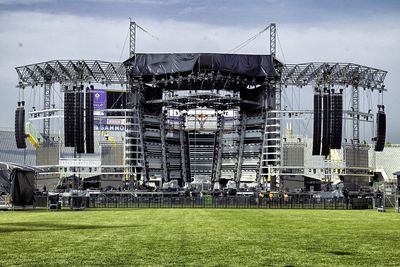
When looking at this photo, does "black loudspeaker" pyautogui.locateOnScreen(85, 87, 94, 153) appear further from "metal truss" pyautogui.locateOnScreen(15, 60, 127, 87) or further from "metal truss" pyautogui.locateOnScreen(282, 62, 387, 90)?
"metal truss" pyautogui.locateOnScreen(282, 62, 387, 90)

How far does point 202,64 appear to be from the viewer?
144 metres

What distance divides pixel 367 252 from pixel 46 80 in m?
125

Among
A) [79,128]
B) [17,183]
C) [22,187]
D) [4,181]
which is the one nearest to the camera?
[17,183]

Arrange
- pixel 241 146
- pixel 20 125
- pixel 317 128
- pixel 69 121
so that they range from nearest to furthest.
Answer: pixel 69 121 → pixel 317 128 → pixel 20 125 → pixel 241 146

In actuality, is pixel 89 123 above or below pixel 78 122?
below

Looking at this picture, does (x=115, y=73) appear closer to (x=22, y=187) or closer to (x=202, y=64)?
(x=202, y=64)

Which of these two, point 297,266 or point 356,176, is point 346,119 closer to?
point 356,176

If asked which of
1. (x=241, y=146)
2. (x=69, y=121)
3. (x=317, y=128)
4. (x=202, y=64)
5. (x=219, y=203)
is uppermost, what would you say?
(x=202, y=64)

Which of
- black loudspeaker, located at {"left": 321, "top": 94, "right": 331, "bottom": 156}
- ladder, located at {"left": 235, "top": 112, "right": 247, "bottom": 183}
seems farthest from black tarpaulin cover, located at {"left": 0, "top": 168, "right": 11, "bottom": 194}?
ladder, located at {"left": 235, "top": 112, "right": 247, "bottom": 183}

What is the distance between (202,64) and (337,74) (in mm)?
29186

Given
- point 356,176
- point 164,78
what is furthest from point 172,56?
point 356,176

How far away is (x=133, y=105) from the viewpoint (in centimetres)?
15175

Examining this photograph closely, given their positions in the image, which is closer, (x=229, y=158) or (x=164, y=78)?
(x=164, y=78)

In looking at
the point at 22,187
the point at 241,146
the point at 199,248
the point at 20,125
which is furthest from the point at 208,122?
the point at 199,248
